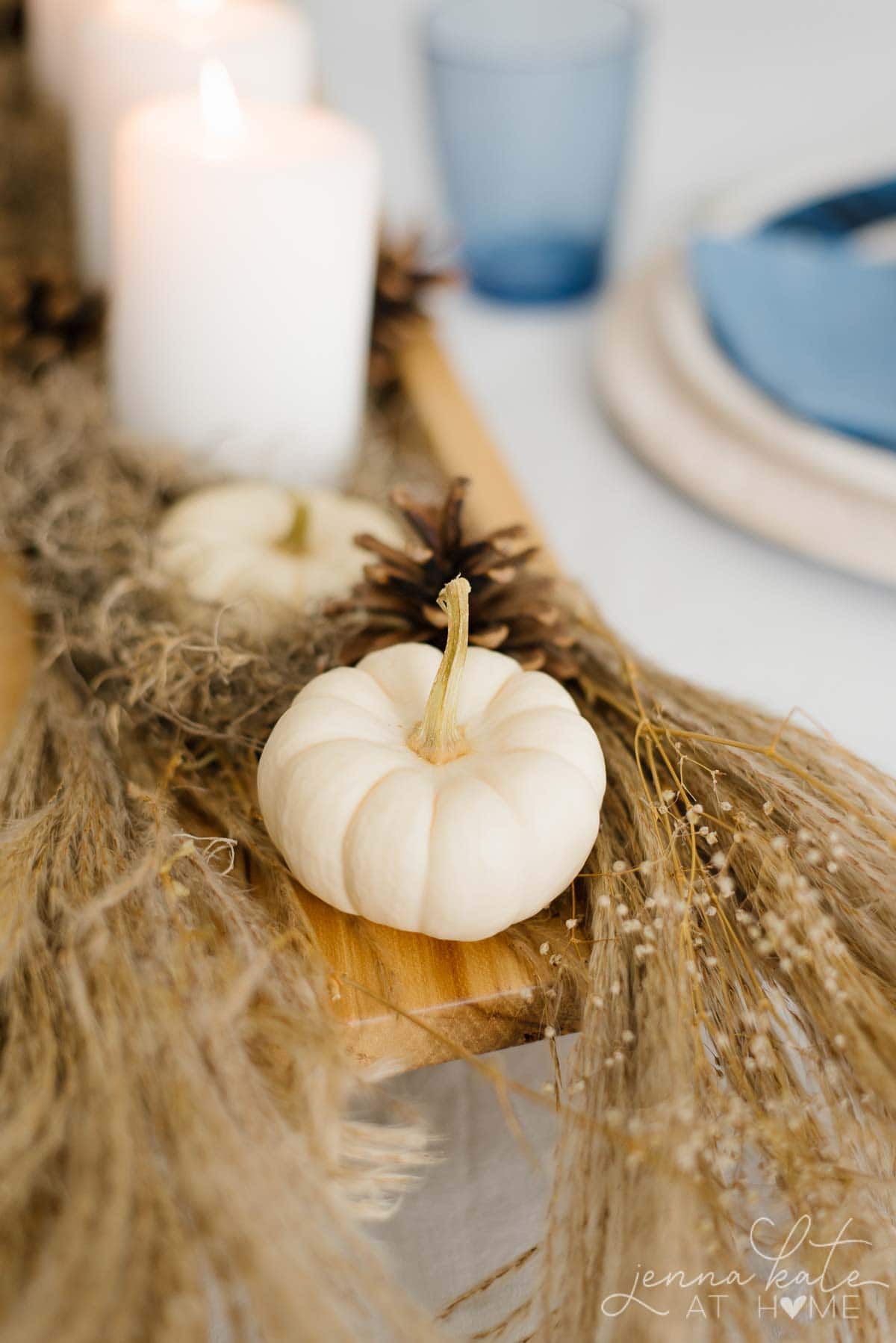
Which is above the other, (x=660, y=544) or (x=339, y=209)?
(x=339, y=209)

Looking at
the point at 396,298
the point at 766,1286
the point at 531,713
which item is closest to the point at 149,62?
the point at 396,298

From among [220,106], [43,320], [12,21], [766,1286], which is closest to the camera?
[766,1286]

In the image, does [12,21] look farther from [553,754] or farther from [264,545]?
[553,754]

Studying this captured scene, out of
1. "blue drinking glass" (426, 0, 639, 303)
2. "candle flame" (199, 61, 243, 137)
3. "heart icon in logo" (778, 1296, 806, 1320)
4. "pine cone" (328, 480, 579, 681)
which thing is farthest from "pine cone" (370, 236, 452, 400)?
"heart icon in logo" (778, 1296, 806, 1320)

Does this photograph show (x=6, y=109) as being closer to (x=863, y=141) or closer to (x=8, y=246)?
(x=8, y=246)

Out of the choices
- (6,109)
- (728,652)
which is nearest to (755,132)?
(6,109)

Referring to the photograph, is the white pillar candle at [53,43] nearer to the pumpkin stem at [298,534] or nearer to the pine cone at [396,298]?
the pine cone at [396,298]
